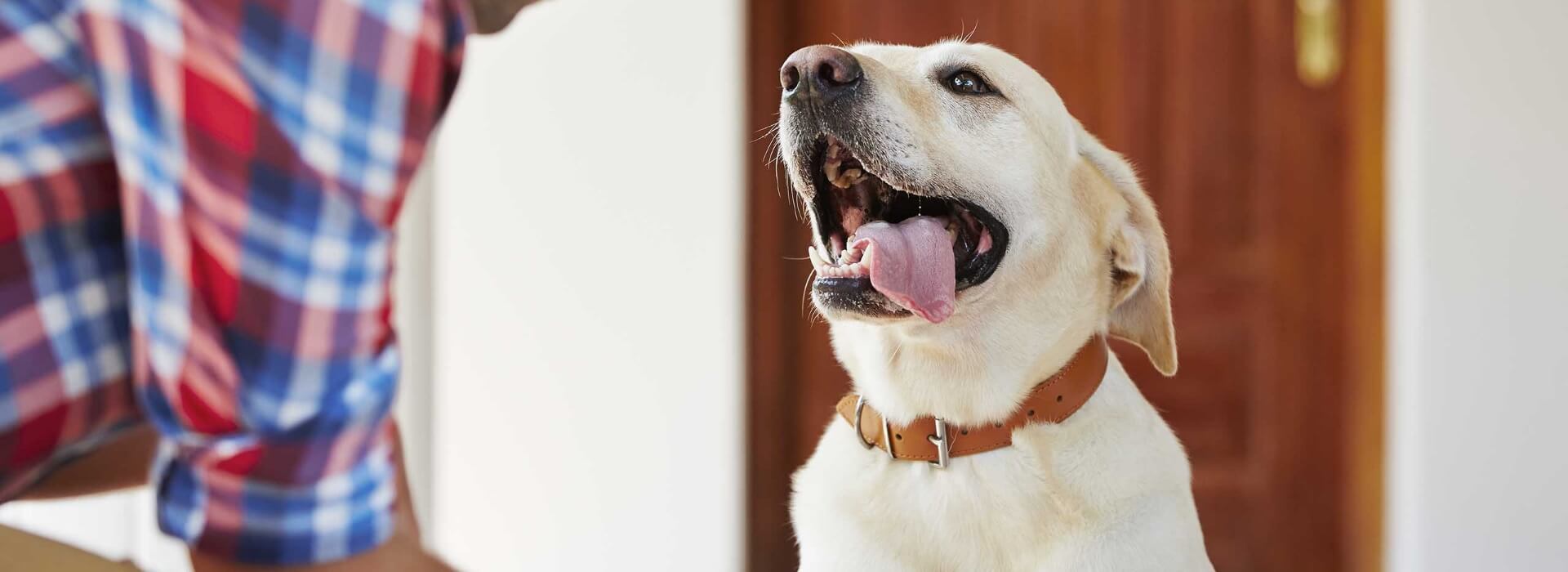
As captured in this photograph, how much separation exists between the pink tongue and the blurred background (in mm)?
447

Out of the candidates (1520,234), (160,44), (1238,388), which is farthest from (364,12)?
(1520,234)

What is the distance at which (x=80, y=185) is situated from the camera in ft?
1.67

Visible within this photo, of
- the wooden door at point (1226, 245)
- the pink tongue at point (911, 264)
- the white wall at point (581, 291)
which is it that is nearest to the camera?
the pink tongue at point (911, 264)

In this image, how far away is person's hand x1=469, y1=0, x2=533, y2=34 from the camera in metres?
0.68

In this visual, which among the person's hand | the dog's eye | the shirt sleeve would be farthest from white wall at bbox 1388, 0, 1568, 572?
the shirt sleeve

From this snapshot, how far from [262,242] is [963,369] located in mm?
520

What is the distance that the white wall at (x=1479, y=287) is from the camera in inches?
58.6

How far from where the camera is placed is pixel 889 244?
625mm

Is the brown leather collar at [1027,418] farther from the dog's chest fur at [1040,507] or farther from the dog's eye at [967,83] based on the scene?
the dog's eye at [967,83]

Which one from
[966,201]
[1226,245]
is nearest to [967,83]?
[966,201]

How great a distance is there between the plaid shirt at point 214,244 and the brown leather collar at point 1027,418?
395 mm

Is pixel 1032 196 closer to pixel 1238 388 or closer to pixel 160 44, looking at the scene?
pixel 160 44

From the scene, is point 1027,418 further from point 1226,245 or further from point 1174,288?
point 1226,245

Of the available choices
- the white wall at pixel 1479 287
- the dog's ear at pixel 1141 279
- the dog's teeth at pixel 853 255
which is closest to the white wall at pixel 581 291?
the dog's ear at pixel 1141 279
